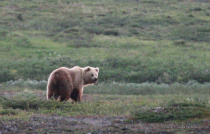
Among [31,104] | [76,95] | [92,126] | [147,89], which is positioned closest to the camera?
[92,126]

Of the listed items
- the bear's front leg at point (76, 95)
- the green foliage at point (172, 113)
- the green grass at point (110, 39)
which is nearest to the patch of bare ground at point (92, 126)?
the green foliage at point (172, 113)

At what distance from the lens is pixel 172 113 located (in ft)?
28.5

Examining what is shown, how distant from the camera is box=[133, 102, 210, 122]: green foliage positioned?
27.9 feet

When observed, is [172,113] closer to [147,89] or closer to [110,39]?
[147,89]

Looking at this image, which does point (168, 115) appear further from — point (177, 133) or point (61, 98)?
point (61, 98)

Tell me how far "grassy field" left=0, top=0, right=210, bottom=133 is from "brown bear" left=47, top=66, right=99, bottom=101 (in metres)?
0.59

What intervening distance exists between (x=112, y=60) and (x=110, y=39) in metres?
5.19

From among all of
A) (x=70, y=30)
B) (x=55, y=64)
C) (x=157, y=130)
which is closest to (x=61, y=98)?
(x=157, y=130)

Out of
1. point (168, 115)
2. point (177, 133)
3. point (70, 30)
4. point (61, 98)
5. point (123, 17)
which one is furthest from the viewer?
point (123, 17)

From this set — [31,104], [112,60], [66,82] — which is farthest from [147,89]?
[31,104]

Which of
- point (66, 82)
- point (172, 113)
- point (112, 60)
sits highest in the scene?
point (66, 82)

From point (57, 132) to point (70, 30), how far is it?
21.2 meters

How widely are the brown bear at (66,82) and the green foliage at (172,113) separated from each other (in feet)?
10.5

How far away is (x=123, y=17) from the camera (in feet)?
102
